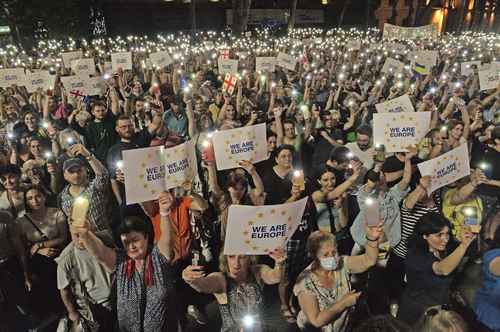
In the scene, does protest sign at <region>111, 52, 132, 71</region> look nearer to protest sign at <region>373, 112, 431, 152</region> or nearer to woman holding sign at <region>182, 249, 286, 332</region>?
protest sign at <region>373, 112, 431, 152</region>

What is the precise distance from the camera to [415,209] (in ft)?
13.9

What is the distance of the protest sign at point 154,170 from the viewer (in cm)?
374

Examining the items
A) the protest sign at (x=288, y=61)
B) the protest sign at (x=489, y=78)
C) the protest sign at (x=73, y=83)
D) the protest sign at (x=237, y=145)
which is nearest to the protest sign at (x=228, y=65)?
the protest sign at (x=288, y=61)

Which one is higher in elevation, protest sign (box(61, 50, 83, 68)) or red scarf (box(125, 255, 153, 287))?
protest sign (box(61, 50, 83, 68))

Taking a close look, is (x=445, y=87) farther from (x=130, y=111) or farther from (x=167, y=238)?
(x=167, y=238)

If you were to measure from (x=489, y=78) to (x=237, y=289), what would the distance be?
7.69 metres

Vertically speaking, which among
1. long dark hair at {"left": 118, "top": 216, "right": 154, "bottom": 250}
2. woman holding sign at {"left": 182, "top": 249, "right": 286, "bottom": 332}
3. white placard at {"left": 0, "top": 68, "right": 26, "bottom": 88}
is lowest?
woman holding sign at {"left": 182, "top": 249, "right": 286, "bottom": 332}

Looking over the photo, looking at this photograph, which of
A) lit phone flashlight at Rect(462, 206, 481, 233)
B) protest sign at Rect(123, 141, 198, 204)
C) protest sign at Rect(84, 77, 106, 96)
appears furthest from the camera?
protest sign at Rect(84, 77, 106, 96)

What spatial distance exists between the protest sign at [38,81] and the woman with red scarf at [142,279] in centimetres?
648

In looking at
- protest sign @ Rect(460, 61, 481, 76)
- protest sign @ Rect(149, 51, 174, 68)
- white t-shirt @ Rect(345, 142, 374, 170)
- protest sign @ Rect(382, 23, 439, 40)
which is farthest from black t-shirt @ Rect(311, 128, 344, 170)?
protest sign @ Rect(382, 23, 439, 40)

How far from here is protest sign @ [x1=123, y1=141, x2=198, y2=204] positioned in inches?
147

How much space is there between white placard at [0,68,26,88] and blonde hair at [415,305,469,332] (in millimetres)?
8967

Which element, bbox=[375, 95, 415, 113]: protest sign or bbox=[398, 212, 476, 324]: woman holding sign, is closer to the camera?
bbox=[398, 212, 476, 324]: woman holding sign

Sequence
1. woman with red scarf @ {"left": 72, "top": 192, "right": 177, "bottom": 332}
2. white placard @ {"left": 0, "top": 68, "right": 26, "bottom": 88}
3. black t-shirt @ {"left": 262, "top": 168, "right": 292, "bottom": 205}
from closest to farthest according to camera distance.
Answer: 1. woman with red scarf @ {"left": 72, "top": 192, "right": 177, "bottom": 332}
2. black t-shirt @ {"left": 262, "top": 168, "right": 292, "bottom": 205}
3. white placard @ {"left": 0, "top": 68, "right": 26, "bottom": 88}
